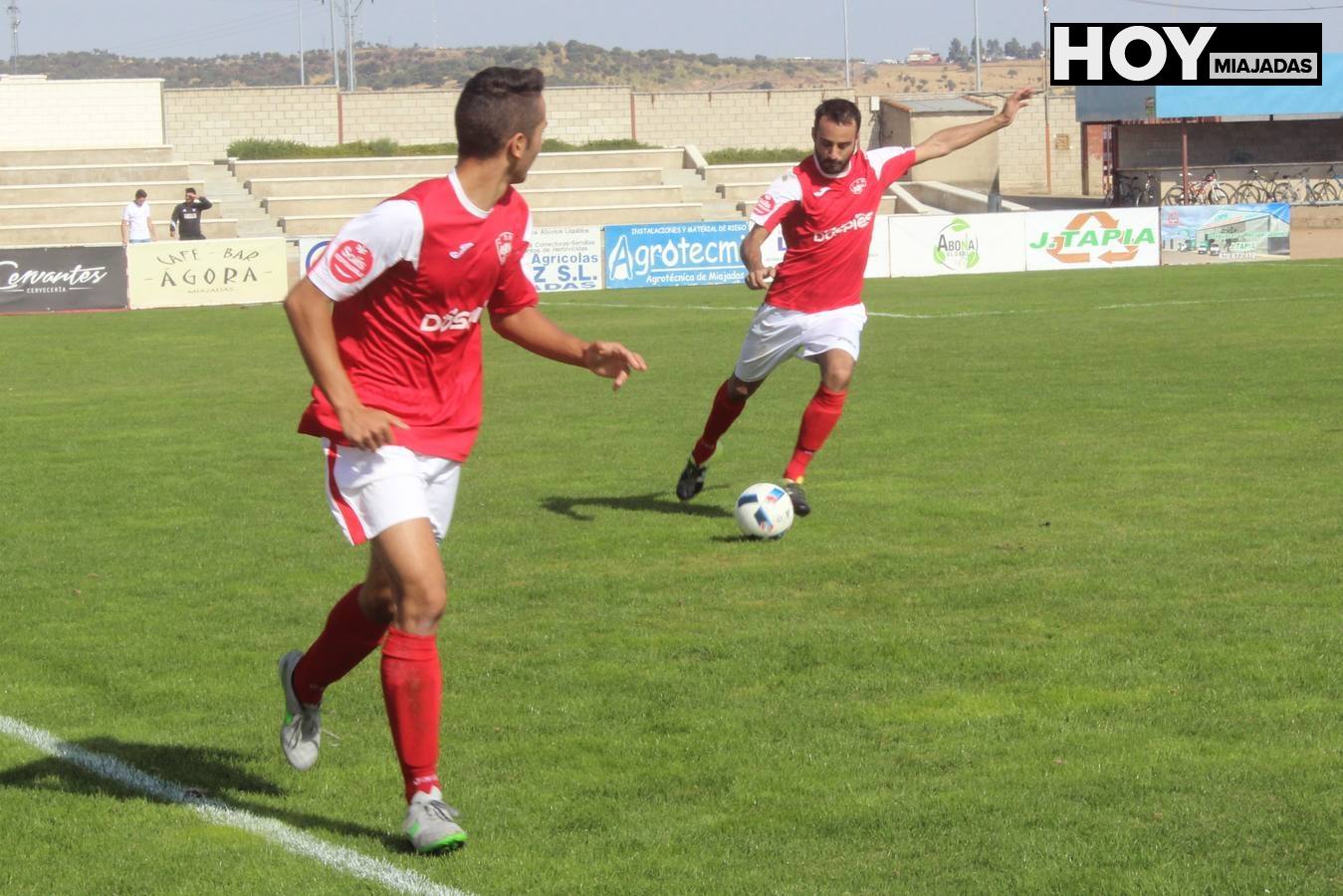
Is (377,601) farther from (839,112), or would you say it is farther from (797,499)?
(839,112)

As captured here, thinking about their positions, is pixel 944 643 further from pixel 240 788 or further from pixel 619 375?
pixel 240 788

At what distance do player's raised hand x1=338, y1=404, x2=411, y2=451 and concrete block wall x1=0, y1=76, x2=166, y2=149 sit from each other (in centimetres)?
5034

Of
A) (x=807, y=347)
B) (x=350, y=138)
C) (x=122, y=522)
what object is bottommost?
(x=122, y=522)

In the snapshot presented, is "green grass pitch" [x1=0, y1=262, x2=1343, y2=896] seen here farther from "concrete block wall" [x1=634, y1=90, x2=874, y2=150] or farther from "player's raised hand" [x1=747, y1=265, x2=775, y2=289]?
"concrete block wall" [x1=634, y1=90, x2=874, y2=150]

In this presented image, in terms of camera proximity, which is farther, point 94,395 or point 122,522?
point 94,395

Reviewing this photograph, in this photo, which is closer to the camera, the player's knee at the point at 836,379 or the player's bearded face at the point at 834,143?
the player's bearded face at the point at 834,143

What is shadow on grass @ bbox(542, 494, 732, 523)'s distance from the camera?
9.88 m

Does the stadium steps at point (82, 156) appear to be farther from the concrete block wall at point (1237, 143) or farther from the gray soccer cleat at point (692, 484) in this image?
the gray soccer cleat at point (692, 484)

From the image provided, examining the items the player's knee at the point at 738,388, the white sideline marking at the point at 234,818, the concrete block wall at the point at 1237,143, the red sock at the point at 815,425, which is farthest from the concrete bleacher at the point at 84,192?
the white sideline marking at the point at 234,818

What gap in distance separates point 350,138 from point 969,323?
4116cm

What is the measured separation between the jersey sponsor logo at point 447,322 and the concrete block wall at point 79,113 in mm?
50071

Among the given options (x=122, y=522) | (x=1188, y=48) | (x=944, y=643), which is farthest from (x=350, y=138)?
(x=944, y=643)

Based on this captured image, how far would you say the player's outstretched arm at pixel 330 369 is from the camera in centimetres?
449

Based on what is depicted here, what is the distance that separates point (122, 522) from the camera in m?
10.0
